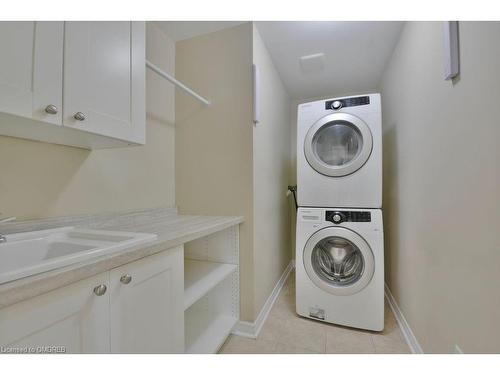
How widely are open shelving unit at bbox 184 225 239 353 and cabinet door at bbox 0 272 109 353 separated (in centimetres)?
77

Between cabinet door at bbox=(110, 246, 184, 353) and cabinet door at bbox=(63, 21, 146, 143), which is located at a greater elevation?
cabinet door at bbox=(63, 21, 146, 143)

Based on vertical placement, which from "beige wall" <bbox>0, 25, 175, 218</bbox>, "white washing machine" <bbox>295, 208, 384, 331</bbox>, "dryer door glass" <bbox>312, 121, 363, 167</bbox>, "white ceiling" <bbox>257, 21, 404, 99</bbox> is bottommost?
"white washing machine" <bbox>295, 208, 384, 331</bbox>

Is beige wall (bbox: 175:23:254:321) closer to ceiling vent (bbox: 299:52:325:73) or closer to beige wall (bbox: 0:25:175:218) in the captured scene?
beige wall (bbox: 0:25:175:218)

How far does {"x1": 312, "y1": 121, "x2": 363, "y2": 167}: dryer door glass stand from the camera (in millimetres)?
1884

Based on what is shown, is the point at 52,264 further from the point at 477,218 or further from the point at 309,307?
the point at 309,307

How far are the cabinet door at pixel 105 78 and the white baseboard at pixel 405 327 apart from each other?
2.08 metres

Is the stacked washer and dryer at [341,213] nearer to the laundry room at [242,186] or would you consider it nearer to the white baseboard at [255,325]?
the laundry room at [242,186]

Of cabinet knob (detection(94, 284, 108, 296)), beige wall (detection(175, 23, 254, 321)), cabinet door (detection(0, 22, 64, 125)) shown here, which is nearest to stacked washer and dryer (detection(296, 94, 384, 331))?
beige wall (detection(175, 23, 254, 321))

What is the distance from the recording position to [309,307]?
185cm

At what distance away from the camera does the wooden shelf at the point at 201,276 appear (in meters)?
1.26

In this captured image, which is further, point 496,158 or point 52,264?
point 496,158
